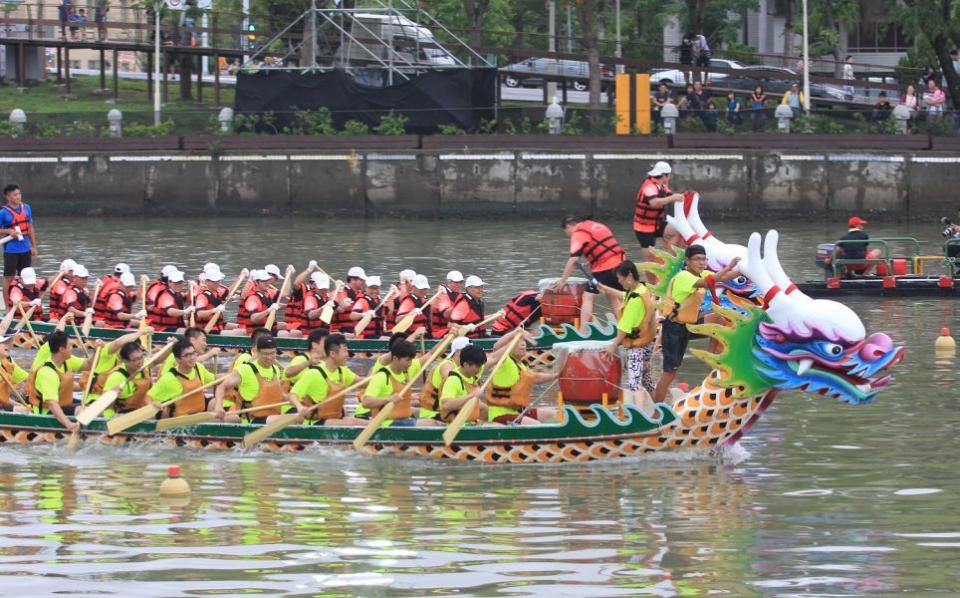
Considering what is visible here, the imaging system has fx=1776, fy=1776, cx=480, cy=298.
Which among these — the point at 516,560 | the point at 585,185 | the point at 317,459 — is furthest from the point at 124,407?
the point at 585,185

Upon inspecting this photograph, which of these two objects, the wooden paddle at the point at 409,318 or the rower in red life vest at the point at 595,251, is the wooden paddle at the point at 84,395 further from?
the rower in red life vest at the point at 595,251

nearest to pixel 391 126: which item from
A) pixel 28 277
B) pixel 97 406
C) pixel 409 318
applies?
pixel 28 277

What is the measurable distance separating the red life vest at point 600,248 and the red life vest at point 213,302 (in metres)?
4.52

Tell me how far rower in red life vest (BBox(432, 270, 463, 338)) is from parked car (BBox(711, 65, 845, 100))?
20263 millimetres

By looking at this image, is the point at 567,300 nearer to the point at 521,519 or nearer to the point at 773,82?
the point at 521,519

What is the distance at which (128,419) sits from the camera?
15.9 m

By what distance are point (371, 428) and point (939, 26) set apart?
25116 mm

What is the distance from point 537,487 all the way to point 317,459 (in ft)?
7.04

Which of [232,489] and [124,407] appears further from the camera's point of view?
[124,407]

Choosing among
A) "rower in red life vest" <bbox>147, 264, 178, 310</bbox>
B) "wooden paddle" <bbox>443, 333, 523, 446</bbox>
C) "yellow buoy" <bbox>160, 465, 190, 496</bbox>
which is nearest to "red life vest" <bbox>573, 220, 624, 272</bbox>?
"wooden paddle" <bbox>443, 333, 523, 446</bbox>

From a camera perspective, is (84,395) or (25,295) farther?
(25,295)

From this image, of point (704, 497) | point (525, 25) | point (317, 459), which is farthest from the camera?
point (525, 25)

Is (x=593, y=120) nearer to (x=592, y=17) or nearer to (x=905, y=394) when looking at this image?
(x=592, y=17)

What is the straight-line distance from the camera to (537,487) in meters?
14.6
